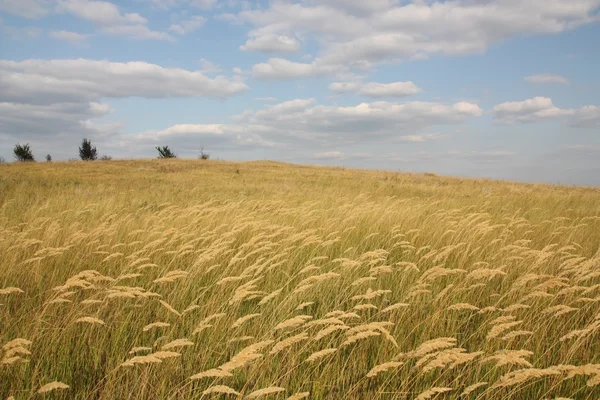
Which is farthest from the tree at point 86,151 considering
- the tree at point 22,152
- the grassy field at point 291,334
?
the grassy field at point 291,334

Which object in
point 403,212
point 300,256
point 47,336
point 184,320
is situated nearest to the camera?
point 47,336

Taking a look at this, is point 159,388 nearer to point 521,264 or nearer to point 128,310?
point 128,310

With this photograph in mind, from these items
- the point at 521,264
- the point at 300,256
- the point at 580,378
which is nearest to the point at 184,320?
the point at 300,256

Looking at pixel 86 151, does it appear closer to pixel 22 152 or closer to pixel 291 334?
pixel 22 152

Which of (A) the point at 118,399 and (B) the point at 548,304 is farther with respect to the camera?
(B) the point at 548,304

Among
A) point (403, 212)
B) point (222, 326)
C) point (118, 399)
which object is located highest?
point (403, 212)

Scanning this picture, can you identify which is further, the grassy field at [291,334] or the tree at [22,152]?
the tree at [22,152]

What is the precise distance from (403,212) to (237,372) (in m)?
5.06

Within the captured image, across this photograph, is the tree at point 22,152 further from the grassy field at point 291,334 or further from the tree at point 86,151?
the grassy field at point 291,334

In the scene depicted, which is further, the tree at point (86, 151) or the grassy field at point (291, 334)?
the tree at point (86, 151)

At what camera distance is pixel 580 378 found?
2.06 m

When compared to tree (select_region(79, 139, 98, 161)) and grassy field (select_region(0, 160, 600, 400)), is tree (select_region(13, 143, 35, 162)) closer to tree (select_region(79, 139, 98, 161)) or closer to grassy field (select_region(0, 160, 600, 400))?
tree (select_region(79, 139, 98, 161))

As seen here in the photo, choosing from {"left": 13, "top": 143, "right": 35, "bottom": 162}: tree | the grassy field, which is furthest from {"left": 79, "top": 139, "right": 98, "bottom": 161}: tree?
the grassy field

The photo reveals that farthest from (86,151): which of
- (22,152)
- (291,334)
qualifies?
(291,334)
